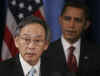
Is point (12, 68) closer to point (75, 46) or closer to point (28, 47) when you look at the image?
point (28, 47)

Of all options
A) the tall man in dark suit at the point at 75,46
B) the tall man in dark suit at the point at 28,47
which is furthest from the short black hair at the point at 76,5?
the tall man in dark suit at the point at 28,47

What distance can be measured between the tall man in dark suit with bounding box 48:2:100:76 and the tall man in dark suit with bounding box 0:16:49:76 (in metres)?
0.45

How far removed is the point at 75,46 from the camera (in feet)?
5.93

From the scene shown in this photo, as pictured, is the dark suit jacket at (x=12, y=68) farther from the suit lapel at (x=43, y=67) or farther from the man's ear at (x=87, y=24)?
the man's ear at (x=87, y=24)

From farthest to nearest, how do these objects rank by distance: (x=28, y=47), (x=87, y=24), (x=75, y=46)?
(x=87, y=24) → (x=75, y=46) → (x=28, y=47)

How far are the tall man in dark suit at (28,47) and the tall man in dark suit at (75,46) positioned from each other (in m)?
0.45

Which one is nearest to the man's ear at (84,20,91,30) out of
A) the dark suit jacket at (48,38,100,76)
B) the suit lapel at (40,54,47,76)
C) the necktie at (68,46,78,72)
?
the dark suit jacket at (48,38,100,76)

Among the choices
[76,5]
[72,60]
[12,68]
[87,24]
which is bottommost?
[72,60]

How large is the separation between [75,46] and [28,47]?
0.58 meters

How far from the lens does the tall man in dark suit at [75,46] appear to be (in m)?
1.81

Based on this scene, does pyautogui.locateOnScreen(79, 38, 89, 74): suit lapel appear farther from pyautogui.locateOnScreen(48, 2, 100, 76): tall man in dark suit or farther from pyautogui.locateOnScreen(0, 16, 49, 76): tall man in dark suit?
pyautogui.locateOnScreen(0, 16, 49, 76): tall man in dark suit

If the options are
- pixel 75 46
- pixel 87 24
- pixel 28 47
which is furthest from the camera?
pixel 87 24

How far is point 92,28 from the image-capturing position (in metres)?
2.12

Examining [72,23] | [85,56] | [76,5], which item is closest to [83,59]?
[85,56]
